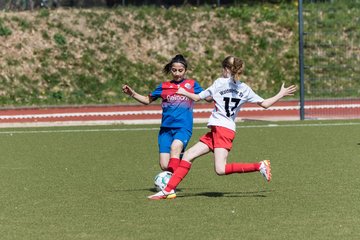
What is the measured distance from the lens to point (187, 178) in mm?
14922

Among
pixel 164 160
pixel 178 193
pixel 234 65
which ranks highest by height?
pixel 234 65

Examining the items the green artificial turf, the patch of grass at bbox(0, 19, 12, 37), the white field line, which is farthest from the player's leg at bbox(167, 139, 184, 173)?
the patch of grass at bbox(0, 19, 12, 37)

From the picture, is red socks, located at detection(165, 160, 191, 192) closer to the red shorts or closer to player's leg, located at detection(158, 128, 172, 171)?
the red shorts

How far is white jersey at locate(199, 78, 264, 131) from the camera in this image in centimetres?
1235

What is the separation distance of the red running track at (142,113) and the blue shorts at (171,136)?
55.6ft

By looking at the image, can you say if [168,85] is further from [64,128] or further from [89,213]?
[64,128]

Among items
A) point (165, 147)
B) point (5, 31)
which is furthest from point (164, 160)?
point (5, 31)

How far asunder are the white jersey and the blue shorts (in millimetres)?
884

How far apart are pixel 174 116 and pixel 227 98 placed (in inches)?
42.0

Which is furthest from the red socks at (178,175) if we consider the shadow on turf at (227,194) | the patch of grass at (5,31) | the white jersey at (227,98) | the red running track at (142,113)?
the patch of grass at (5,31)

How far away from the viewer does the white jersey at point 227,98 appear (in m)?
12.4

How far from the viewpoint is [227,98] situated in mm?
12367

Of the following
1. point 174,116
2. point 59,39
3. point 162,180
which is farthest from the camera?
point 59,39

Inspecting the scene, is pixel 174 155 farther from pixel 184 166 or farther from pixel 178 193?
pixel 184 166
